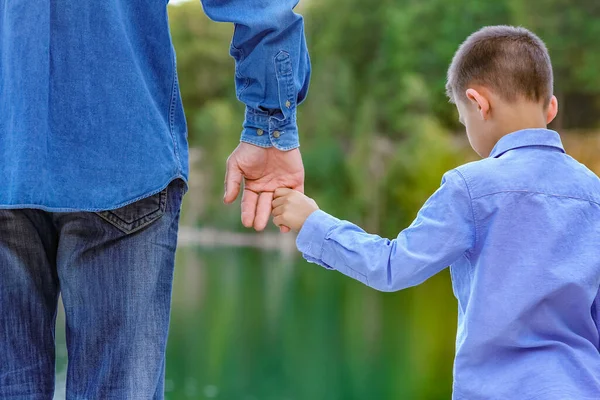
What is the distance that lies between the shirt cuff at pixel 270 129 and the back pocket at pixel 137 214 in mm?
257

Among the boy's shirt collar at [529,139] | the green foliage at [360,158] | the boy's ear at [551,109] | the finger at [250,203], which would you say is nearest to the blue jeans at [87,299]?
the finger at [250,203]

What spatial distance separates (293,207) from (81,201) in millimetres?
441

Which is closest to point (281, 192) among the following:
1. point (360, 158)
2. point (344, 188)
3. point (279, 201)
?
point (279, 201)

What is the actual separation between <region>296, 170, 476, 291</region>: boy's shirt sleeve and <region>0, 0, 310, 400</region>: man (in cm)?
33

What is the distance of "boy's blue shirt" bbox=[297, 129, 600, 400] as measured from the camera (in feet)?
3.75

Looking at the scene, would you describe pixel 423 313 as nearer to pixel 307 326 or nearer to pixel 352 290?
pixel 307 326

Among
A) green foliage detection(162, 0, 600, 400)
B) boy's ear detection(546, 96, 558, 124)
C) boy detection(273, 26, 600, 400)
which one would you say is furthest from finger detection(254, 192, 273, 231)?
green foliage detection(162, 0, 600, 400)

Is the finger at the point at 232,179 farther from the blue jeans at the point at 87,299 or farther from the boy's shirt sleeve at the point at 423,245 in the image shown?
the blue jeans at the point at 87,299

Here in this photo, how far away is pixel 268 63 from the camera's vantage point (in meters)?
1.16

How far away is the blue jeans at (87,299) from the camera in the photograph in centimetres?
97

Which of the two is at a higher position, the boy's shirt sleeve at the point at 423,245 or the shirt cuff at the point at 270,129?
the shirt cuff at the point at 270,129

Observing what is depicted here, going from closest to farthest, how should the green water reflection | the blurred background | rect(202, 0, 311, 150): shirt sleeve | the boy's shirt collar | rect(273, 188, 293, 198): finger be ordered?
rect(202, 0, 311, 150): shirt sleeve, the boy's shirt collar, rect(273, 188, 293, 198): finger, the green water reflection, the blurred background

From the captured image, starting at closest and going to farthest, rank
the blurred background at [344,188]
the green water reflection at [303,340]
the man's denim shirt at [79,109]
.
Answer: the man's denim shirt at [79,109], the green water reflection at [303,340], the blurred background at [344,188]

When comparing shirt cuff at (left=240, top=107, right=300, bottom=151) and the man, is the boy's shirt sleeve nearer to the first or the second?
shirt cuff at (left=240, top=107, right=300, bottom=151)
